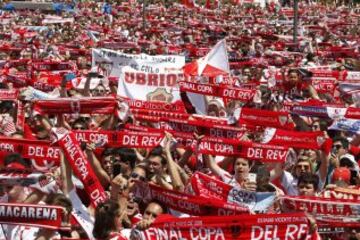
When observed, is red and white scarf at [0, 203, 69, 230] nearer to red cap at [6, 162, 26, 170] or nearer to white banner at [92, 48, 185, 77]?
red cap at [6, 162, 26, 170]

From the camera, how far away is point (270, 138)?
10188 millimetres

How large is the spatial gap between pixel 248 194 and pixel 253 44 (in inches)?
805

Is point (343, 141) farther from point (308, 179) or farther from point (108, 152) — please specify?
point (108, 152)

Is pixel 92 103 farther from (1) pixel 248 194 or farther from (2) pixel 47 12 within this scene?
(2) pixel 47 12

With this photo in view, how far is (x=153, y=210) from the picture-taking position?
7012mm

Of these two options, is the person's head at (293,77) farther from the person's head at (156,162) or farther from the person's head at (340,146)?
the person's head at (156,162)

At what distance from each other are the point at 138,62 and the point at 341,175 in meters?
8.09

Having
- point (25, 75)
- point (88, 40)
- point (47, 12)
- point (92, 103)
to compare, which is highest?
point (92, 103)

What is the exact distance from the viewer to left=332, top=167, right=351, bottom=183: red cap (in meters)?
8.76

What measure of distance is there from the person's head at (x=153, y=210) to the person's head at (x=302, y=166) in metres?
1.87

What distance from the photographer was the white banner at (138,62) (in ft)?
51.9

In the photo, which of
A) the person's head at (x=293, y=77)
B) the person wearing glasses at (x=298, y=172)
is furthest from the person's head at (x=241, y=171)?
the person's head at (x=293, y=77)

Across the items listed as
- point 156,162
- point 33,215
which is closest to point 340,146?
point 156,162

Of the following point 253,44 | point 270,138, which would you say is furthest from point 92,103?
point 253,44
